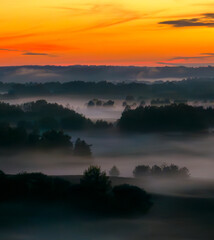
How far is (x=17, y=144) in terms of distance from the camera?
84.1 m

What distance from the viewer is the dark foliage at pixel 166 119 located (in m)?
123

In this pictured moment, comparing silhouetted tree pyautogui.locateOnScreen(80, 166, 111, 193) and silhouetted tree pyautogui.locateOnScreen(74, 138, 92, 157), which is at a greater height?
silhouetted tree pyautogui.locateOnScreen(74, 138, 92, 157)

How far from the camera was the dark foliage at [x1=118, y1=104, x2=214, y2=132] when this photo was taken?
123 metres

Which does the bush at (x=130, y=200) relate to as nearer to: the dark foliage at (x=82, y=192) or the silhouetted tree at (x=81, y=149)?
the dark foliage at (x=82, y=192)

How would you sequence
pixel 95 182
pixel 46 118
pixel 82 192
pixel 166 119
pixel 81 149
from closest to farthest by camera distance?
pixel 95 182, pixel 82 192, pixel 81 149, pixel 46 118, pixel 166 119

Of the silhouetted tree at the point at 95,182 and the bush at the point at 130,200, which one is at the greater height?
the silhouetted tree at the point at 95,182

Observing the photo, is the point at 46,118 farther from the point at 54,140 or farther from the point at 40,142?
the point at 54,140

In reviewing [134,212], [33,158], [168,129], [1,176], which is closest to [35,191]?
[1,176]

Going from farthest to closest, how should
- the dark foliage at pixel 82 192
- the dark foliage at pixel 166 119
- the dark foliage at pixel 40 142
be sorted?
the dark foliage at pixel 166 119 → the dark foliage at pixel 40 142 → the dark foliage at pixel 82 192

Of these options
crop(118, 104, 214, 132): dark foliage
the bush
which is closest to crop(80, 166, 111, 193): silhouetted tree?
the bush

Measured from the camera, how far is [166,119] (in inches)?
5098

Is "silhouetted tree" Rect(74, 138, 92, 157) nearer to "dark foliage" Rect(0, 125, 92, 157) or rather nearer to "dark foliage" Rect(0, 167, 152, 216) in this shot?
"dark foliage" Rect(0, 125, 92, 157)

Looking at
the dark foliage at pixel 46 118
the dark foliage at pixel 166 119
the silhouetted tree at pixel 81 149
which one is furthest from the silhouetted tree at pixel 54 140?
the dark foliage at pixel 166 119

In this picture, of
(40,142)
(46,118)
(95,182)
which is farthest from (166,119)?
(95,182)
